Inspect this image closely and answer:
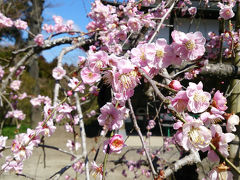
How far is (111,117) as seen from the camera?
0.74 m

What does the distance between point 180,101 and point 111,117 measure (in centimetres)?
27

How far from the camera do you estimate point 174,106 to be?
56 cm

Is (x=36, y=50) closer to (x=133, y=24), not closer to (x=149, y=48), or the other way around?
(x=133, y=24)

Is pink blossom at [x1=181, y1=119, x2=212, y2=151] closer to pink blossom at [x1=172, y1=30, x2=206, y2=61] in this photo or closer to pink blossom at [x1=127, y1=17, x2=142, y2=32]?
pink blossom at [x1=172, y1=30, x2=206, y2=61]

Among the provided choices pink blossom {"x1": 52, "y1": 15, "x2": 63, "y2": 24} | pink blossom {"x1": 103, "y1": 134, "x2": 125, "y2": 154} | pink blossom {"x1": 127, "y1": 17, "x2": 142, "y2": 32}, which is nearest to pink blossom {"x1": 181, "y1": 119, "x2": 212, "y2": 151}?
pink blossom {"x1": 103, "y1": 134, "x2": 125, "y2": 154}

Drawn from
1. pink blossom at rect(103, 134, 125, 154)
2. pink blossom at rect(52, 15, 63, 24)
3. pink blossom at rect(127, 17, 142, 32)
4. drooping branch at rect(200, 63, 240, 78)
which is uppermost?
pink blossom at rect(52, 15, 63, 24)

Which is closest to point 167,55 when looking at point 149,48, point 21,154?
point 149,48

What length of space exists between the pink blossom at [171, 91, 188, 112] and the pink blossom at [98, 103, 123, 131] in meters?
0.22

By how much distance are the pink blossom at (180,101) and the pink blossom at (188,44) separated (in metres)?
0.20

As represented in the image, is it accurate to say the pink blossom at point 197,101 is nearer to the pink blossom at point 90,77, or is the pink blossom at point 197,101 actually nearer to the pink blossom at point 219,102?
the pink blossom at point 219,102

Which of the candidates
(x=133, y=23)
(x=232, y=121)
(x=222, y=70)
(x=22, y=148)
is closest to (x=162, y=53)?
(x=232, y=121)

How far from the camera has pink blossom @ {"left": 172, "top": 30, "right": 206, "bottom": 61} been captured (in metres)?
0.69

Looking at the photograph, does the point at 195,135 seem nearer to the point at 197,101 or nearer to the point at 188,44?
the point at 197,101

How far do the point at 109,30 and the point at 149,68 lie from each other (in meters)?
1.16
